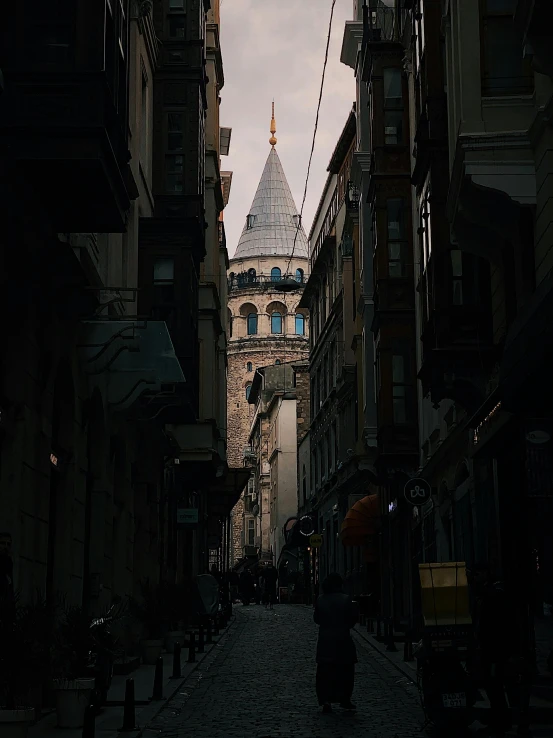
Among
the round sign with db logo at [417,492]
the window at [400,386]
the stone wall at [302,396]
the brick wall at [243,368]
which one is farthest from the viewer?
the brick wall at [243,368]

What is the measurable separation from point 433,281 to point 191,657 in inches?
309

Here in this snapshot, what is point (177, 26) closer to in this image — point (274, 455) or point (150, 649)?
point (150, 649)

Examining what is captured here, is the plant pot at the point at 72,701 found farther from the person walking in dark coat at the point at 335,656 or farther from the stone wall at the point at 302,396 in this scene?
the stone wall at the point at 302,396

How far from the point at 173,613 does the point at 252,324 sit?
4227 inches

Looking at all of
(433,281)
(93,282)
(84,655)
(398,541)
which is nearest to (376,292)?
(398,541)

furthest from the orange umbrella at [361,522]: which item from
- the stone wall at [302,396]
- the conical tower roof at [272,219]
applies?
the conical tower roof at [272,219]

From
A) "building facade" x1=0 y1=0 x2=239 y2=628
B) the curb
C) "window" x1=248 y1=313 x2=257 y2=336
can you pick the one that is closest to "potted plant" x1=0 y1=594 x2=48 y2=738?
the curb

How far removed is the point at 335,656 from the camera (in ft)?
47.6

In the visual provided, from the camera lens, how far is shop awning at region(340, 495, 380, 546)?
3859 cm

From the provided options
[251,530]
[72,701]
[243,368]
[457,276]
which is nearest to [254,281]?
[243,368]

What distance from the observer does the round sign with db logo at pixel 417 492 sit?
73.8 feet

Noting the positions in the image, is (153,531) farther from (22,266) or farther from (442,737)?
(442,737)

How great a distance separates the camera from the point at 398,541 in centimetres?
3644

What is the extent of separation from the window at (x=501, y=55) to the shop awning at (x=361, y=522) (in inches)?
907
